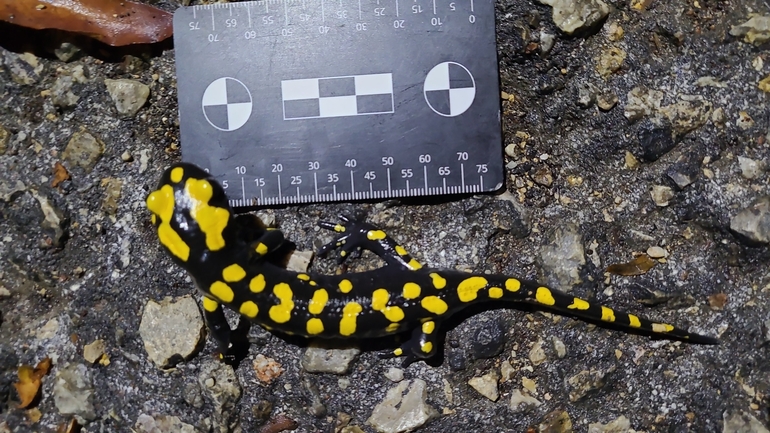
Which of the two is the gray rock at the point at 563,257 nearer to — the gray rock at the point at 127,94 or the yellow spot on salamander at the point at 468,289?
the yellow spot on salamander at the point at 468,289

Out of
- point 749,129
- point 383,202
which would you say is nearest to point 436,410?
point 383,202

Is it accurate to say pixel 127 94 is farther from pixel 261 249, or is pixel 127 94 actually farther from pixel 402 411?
pixel 402 411

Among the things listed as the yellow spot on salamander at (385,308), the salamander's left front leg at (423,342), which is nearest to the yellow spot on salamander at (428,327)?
the salamander's left front leg at (423,342)

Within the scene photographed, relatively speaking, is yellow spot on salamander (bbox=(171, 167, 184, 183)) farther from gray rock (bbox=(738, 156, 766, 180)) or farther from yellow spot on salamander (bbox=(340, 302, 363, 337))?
gray rock (bbox=(738, 156, 766, 180))

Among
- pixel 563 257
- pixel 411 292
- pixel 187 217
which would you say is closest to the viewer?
pixel 187 217

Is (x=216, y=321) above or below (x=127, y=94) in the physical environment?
below


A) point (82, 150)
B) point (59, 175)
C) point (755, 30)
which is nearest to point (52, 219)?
point (59, 175)

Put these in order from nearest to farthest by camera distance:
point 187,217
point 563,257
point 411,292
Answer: point 187,217 → point 411,292 → point 563,257
